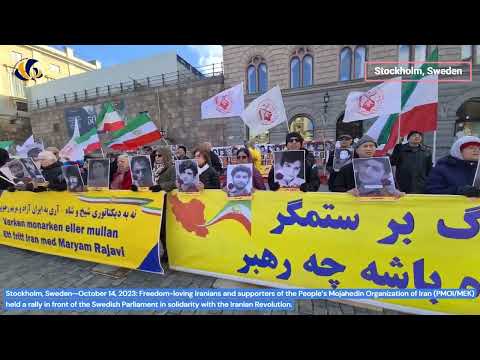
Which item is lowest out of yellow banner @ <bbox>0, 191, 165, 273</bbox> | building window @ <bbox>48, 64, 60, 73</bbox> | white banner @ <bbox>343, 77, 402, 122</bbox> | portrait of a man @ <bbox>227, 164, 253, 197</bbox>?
yellow banner @ <bbox>0, 191, 165, 273</bbox>

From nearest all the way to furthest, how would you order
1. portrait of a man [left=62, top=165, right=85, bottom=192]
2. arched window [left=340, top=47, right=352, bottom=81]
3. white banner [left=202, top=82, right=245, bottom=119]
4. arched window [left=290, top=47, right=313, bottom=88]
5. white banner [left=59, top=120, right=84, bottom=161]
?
portrait of a man [left=62, top=165, right=85, bottom=192] → white banner [left=202, top=82, right=245, bottom=119] → white banner [left=59, top=120, right=84, bottom=161] → arched window [left=340, top=47, right=352, bottom=81] → arched window [left=290, top=47, right=313, bottom=88]

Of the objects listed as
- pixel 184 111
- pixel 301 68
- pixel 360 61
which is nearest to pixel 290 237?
pixel 301 68

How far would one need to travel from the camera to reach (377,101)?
4.17 m

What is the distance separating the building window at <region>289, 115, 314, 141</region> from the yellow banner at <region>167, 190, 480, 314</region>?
12.8 metres

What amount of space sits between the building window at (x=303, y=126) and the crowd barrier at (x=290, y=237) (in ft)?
42.1

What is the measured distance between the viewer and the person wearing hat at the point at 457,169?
2.31 metres

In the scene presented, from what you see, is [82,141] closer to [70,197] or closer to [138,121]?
[138,121]

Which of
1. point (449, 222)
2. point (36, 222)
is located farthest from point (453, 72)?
point (36, 222)

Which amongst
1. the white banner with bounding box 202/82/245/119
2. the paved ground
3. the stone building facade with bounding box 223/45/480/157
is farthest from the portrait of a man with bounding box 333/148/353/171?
the stone building facade with bounding box 223/45/480/157

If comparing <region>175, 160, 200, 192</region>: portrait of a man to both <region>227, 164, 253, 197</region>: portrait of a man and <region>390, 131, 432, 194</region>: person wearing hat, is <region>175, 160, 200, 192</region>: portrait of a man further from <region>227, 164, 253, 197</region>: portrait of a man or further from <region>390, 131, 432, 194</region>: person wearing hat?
<region>390, 131, 432, 194</region>: person wearing hat

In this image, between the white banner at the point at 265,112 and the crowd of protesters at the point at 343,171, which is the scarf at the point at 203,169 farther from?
the white banner at the point at 265,112

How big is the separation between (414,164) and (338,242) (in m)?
2.64

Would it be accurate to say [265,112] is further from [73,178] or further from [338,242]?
[73,178]

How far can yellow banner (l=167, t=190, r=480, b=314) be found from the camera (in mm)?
2061
